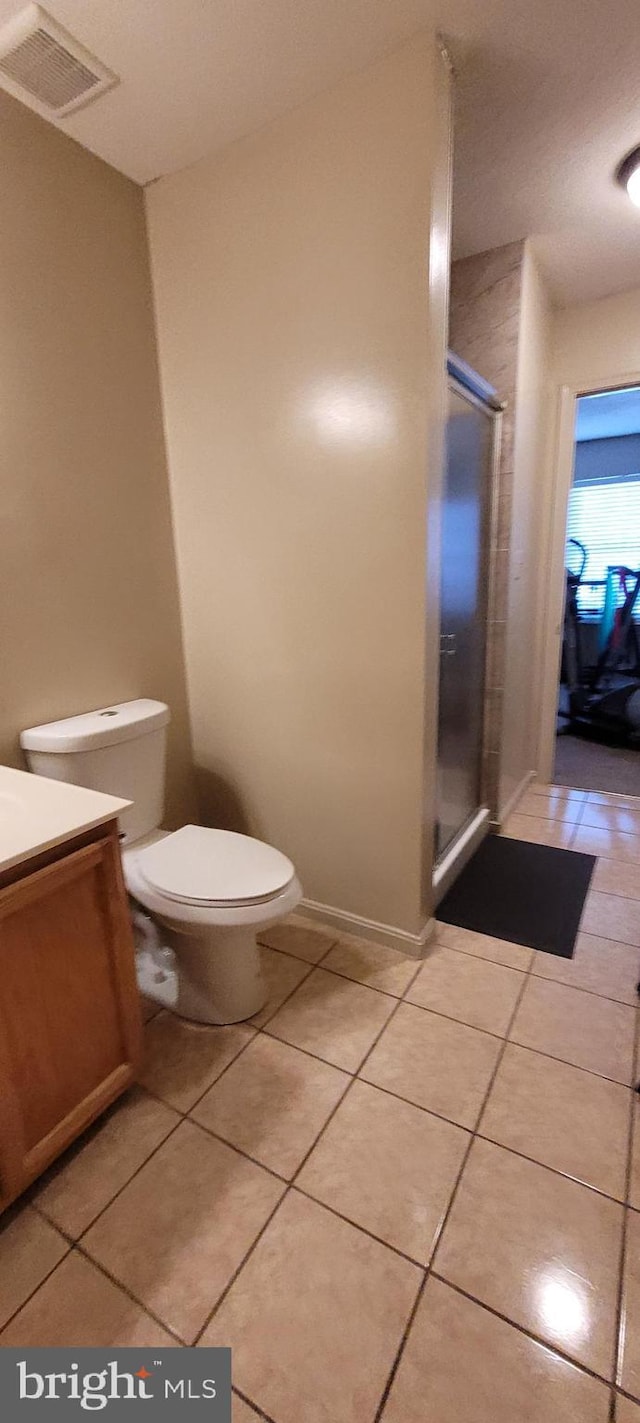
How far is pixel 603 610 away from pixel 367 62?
13.6 ft

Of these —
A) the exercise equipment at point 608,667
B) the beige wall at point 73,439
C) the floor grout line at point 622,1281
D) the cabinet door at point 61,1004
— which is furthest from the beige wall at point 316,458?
the exercise equipment at point 608,667

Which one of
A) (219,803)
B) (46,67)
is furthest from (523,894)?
(46,67)

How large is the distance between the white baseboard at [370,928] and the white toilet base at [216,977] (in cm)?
41

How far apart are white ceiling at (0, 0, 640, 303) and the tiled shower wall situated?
286 mm

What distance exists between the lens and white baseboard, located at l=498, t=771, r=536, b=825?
2.75 metres

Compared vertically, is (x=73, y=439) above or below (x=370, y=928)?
above

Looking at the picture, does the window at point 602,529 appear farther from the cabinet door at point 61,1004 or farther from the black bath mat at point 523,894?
the cabinet door at point 61,1004

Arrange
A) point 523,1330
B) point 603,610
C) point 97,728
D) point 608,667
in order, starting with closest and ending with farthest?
point 523,1330
point 97,728
point 608,667
point 603,610

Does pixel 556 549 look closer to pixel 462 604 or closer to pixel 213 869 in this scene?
pixel 462 604

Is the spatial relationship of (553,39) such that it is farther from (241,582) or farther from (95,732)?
(95,732)

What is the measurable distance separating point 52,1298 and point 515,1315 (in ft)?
2.63

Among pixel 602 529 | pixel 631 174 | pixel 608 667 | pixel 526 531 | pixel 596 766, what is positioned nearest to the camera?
pixel 631 174

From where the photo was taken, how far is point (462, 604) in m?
2.20

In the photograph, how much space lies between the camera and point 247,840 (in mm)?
1716
